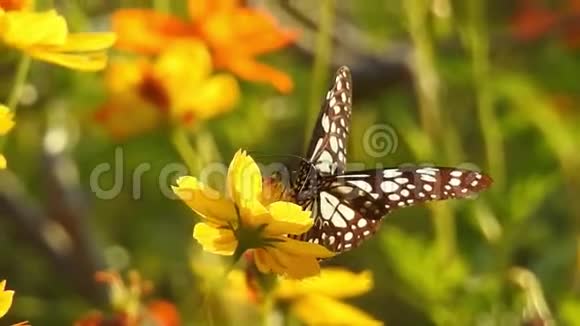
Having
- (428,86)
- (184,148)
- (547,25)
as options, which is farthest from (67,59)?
(547,25)

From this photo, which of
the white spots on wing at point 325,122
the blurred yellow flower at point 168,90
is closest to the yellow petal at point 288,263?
the white spots on wing at point 325,122

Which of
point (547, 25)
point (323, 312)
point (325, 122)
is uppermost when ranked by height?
point (547, 25)

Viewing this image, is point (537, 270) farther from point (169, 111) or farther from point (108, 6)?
point (108, 6)

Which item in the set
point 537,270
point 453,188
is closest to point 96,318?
point 453,188

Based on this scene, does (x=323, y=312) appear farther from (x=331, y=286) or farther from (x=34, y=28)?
(x=34, y=28)

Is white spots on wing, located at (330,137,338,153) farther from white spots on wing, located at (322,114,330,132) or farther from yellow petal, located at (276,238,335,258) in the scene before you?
yellow petal, located at (276,238,335,258)

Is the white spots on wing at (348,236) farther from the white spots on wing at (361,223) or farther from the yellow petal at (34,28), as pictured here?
the yellow petal at (34,28)
